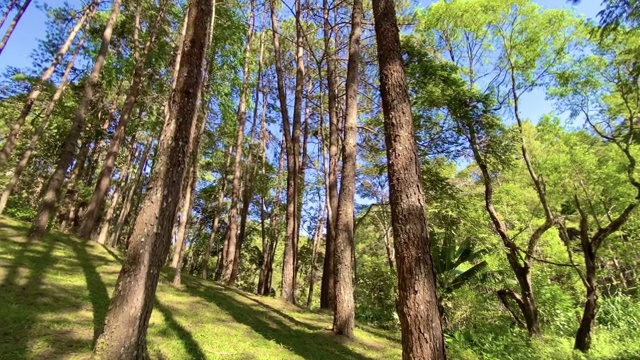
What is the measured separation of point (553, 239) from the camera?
16.3m

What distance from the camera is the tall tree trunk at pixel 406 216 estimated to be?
3.41 metres

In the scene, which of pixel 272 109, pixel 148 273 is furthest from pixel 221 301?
pixel 272 109

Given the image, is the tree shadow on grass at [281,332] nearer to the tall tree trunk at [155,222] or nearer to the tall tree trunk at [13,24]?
the tall tree trunk at [155,222]

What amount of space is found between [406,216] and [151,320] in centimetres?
485

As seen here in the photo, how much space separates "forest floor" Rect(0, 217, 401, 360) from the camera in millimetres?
4613

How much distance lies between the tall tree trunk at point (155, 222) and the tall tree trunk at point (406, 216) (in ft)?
8.20

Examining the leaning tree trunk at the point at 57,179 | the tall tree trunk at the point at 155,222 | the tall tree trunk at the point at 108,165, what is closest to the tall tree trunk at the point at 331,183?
the tall tree trunk at the point at 155,222

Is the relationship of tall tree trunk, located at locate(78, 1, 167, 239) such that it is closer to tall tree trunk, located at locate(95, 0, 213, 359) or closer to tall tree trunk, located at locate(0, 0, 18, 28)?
tall tree trunk, located at locate(0, 0, 18, 28)

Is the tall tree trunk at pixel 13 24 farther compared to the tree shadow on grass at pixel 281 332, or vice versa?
the tall tree trunk at pixel 13 24

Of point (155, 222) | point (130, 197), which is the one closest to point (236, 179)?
point (130, 197)

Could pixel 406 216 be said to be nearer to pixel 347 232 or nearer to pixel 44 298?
pixel 347 232

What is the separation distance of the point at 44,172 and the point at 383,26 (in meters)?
27.4

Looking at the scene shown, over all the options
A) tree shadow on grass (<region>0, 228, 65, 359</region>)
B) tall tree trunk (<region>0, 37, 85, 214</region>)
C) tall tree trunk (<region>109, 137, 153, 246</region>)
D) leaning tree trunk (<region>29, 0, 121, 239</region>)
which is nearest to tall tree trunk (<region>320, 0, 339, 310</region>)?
tree shadow on grass (<region>0, 228, 65, 359</region>)

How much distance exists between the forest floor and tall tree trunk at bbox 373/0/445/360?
3073 mm
